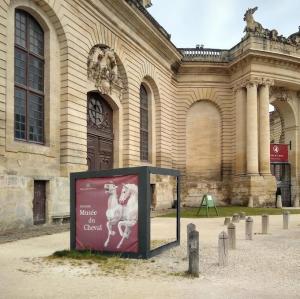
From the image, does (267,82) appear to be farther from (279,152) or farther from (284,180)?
(284,180)

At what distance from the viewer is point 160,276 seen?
823 centimetres

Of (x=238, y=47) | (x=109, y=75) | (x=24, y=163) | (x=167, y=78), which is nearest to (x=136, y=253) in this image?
(x=24, y=163)

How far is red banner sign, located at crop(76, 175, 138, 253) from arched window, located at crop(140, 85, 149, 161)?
1890 centimetres

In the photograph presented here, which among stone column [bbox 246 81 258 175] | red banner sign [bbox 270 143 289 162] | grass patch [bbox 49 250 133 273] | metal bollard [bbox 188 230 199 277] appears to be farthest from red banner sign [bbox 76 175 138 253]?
red banner sign [bbox 270 143 289 162]

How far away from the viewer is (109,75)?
24.2 metres

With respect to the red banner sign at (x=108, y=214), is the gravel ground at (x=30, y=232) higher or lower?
lower

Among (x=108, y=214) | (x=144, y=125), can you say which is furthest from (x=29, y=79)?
(x=144, y=125)

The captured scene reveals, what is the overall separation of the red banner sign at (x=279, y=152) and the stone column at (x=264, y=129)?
344cm

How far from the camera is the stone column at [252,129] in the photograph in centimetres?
3253

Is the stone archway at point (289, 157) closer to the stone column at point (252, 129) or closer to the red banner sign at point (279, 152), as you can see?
the red banner sign at point (279, 152)

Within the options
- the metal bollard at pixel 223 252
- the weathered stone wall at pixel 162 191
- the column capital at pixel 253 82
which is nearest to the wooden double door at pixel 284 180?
the column capital at pixel 253 82

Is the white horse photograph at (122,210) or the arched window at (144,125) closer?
the white horse photograph at (122,210)

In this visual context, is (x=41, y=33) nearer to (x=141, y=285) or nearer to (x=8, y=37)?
(x=8, y=37)

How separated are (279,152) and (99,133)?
60.8 feet
